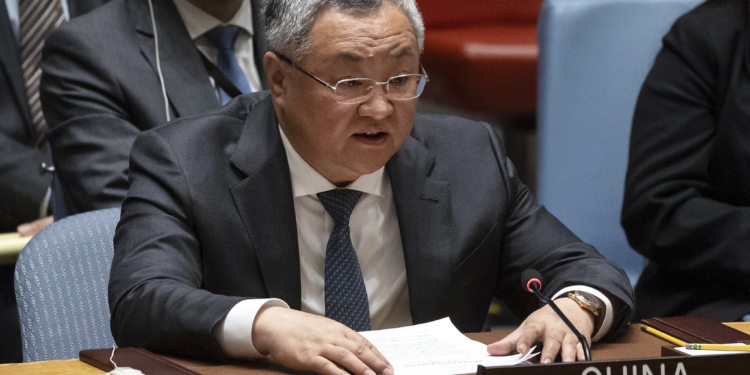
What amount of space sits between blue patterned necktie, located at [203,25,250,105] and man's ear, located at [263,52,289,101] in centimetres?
69

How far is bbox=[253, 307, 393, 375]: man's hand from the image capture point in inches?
34.5

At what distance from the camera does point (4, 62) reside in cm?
237

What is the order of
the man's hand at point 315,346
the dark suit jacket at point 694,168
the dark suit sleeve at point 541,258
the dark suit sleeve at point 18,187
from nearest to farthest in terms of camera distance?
the man's hand at point 315,346 → the dark suit sleeve at point 541,258 → the dark suit jacket at point 694,168 → the dark suit sleeve at point 18,187

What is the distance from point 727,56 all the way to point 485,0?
1044mm

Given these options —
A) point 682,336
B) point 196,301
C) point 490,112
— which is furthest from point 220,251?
point 490,112

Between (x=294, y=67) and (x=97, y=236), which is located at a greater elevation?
(x=294, y=67)

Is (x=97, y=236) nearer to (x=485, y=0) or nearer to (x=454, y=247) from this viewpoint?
(x=454, y=247)

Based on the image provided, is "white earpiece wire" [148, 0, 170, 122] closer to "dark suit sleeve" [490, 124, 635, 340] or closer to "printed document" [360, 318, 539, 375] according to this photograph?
"dark suit sleeve" [490, 124, 635, 340]

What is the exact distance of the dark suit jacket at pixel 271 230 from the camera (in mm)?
1085

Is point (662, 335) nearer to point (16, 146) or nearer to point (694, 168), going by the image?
point (694, 168)

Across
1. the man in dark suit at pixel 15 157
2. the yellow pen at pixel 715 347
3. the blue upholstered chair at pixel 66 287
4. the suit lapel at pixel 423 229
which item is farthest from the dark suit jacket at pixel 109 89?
the yellow pen at pixel 715 347

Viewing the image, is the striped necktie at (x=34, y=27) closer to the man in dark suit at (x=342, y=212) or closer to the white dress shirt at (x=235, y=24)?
the white dress shirt at (x=235, y=24)

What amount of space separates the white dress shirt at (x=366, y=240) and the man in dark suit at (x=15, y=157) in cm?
106

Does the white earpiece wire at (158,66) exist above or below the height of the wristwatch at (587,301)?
above
